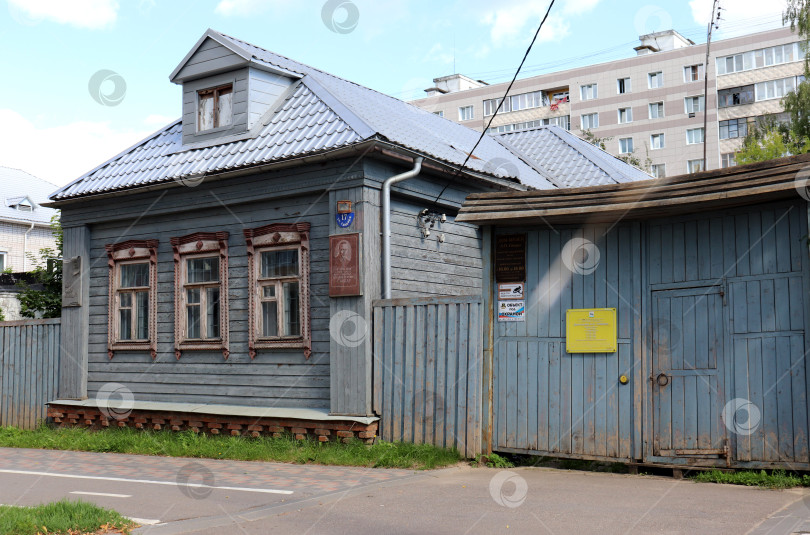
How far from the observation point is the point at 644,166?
57.5 m

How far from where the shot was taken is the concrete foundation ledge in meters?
11.8

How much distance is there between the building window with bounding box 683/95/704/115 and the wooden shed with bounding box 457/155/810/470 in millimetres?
→ 50455

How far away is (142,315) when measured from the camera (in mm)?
14906

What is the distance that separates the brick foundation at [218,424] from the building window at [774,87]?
163 feet

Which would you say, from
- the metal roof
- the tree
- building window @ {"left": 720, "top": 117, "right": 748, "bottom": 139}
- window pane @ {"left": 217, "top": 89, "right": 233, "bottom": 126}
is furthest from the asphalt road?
building window @ {"left": 720, "top": 117, "right": 748, "bottom": 139}

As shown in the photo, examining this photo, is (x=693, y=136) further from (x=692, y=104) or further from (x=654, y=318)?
(x=654, y=318)

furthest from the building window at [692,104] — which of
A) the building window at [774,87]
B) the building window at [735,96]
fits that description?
the building window at [774,87]

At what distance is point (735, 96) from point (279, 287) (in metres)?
50.1

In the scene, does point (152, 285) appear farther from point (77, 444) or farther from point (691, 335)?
point (691, 335)

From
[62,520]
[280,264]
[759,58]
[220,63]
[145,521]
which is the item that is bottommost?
[145,521]

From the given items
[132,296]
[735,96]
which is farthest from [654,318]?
[735,96]

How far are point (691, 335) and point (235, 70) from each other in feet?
29.1

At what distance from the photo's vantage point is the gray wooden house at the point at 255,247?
39.9 ft

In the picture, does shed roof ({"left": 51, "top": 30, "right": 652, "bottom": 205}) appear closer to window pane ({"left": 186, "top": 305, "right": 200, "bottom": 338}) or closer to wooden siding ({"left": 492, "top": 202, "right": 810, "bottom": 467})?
window pane ({"left": 186, "top": 305, "right": 200, "bottom": 338})
